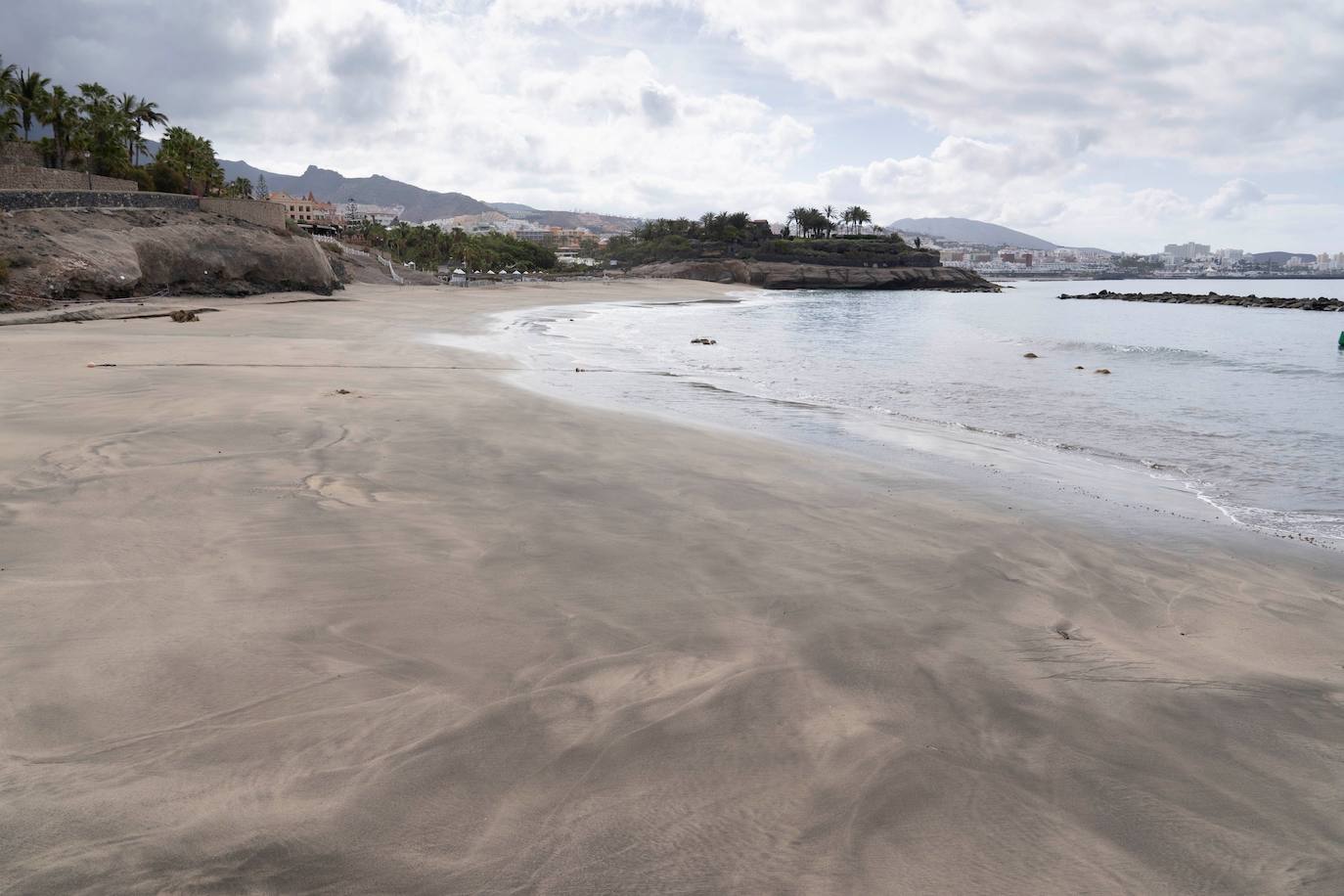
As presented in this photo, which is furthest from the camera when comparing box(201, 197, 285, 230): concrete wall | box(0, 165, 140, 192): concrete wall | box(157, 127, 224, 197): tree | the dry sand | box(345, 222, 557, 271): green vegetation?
box(345, 222, 557, 271): green vegetation

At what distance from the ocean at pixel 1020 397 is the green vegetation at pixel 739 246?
110 meters

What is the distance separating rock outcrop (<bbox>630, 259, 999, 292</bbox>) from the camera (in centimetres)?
13000

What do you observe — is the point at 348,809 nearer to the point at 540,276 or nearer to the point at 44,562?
the point at 44,562

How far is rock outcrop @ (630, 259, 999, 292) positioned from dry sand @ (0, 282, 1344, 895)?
12594 cm

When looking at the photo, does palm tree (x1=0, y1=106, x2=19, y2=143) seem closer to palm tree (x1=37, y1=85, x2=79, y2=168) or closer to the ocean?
palm tree (x1=37, y1=85, x2=79, y2=168)

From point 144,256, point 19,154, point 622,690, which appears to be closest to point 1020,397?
point 622,690

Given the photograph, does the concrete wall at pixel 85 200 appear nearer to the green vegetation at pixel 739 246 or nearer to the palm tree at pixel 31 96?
the palm tree at pixel 31 96

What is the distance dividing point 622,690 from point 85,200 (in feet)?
113

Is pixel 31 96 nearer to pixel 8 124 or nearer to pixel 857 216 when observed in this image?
pixel 8 124

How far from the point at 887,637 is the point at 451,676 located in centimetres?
211

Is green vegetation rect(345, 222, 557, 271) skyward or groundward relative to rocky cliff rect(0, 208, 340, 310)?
skyward

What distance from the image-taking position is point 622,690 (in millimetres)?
3164

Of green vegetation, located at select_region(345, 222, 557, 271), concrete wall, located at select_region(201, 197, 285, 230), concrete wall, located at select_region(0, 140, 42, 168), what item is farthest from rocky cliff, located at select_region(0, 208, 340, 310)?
green vegetation, located at select_region(345, 222, 557, 271)

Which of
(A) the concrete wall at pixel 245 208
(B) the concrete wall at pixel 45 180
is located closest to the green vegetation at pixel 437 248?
(B) the concrete wall at pixel 45 180
